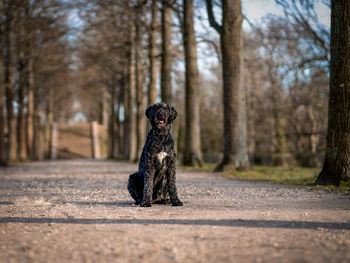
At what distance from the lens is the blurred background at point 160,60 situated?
18.6m

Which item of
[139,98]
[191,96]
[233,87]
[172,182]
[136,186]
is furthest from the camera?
[139,98]

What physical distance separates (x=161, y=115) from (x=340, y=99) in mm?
4844

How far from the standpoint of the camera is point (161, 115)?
6.12 m

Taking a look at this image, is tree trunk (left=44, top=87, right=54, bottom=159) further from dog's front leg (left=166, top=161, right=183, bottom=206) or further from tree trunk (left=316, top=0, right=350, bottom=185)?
dog's front leg (left=166, top=161, right=183, bottom=206)

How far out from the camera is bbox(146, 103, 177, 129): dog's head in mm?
6148

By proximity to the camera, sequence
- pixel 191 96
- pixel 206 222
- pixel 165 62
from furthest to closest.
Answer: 1. pixel 165 62
2. pixel 191 96
3. pixel 206 222

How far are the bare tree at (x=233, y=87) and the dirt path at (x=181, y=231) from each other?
7.05 m

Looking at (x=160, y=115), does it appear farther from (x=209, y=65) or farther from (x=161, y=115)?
(x=209, y=65)

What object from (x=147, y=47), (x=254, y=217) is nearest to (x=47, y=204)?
(x=254, y=217)

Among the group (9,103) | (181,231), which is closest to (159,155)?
(181,231)

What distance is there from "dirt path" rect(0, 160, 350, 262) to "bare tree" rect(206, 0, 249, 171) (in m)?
7.05

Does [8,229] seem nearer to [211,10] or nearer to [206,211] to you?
[206,211]

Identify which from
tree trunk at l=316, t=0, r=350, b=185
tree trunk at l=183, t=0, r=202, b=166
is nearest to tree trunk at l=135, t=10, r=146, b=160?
tree trunk at l=183, t=0, r=202, b=166

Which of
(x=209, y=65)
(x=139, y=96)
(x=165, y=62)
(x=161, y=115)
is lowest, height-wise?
(x=161, y=115)
